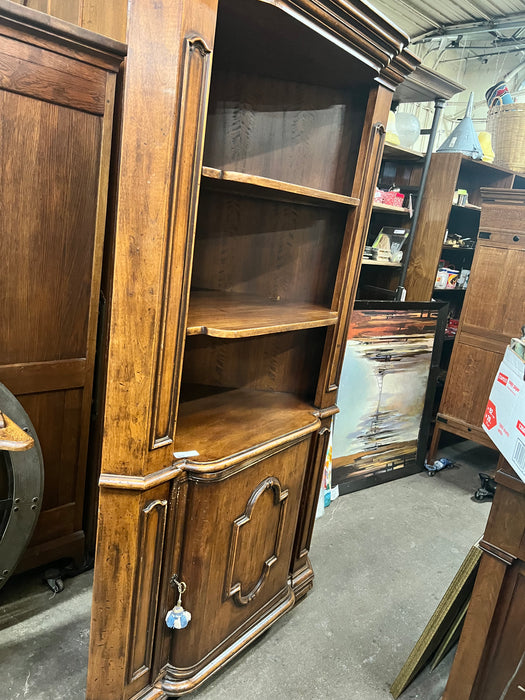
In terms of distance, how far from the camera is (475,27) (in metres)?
4.19

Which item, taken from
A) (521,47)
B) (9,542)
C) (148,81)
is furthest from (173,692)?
(521,47)

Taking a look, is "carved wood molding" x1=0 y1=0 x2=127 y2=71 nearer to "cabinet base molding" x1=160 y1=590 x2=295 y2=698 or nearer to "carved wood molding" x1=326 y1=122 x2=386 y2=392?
"carved wood molding" x1=326 y1=122 x2=386 y2=392

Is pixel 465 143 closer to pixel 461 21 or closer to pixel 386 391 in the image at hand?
pixel 461 21

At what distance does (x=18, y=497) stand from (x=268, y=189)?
1271 millimetres

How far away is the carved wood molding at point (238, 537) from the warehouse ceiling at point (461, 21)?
373 cm

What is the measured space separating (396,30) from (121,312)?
1.12 metres

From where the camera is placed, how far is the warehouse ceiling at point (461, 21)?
153 inches

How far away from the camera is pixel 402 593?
82.9 inches

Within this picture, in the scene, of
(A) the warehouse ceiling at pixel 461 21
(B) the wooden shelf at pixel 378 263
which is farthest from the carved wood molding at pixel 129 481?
(A) the warehouse ceiling at pixel 461 21

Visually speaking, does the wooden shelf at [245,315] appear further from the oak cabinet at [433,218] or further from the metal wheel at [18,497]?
the oak cabinet at [433,218]

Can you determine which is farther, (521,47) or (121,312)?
(521,47)

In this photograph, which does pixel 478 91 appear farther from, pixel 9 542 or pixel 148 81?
pixel 9 542

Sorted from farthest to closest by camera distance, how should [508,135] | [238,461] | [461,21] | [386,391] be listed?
[461,21] → [508,135] → [386,391] → [238,461]

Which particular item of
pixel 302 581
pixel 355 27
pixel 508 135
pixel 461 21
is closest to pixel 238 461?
pixel 302 581
